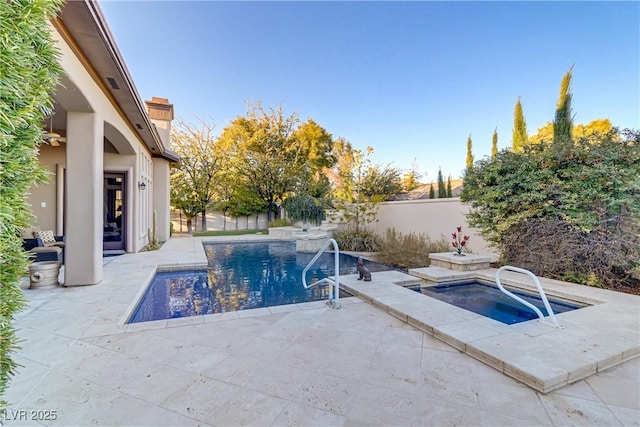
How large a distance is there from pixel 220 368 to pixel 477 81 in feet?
44.8

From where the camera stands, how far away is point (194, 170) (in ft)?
67.5

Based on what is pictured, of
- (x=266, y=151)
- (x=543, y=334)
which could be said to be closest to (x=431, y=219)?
(x=543, y=334)

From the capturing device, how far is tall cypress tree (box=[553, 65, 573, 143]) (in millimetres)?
10633

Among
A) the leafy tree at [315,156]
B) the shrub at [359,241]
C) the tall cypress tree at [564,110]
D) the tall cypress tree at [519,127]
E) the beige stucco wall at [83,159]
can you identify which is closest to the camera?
the beige stucco wall at [83,159]

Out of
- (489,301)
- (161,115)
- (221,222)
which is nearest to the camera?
(489,301)

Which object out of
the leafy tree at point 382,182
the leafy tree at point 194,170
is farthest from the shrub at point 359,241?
the leafy tree at point 194,170

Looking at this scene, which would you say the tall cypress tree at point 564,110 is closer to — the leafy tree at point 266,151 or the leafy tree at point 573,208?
the leafy tree at point 573,208

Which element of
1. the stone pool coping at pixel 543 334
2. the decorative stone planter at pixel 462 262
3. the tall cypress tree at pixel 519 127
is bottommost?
the stone pool coping at pixel 543 334

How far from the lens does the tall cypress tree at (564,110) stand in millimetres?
10633

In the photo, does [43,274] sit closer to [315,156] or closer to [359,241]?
[359,241]

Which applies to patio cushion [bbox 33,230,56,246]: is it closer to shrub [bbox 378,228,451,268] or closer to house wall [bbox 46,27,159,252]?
house wall [bbox 46,27,159,252]

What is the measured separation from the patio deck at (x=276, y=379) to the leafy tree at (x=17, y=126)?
108 centimetres

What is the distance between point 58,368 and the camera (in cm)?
301

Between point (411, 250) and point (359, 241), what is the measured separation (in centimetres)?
306
